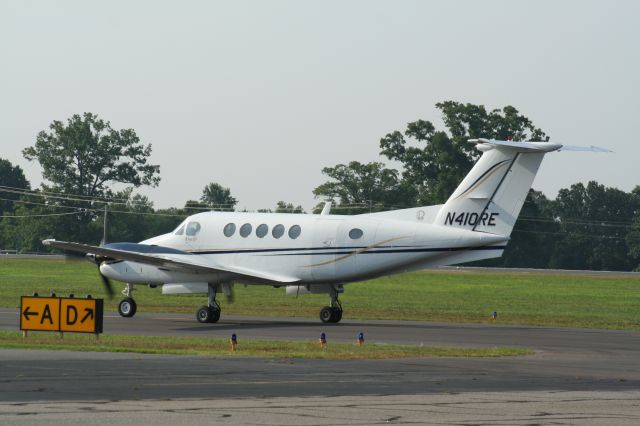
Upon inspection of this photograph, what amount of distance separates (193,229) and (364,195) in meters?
103

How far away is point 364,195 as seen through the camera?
147m

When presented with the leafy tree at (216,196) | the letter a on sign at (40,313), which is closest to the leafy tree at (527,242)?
the leafy tree at (216,196)

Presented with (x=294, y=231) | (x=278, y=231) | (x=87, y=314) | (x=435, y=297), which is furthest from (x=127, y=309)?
(x=435, y=297)

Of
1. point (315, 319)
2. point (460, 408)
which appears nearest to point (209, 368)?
point (460, 408)

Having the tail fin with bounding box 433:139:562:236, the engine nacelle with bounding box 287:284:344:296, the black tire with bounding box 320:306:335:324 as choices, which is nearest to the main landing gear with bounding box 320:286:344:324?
the black tire with bounding box 320:306:335:324

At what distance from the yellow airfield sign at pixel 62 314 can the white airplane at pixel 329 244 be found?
8.86 meters

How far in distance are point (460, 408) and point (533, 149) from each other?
21.7 m

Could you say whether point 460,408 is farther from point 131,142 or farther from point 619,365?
point 131,142

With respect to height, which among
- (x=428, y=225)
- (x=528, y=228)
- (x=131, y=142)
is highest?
(x=131, y=142)

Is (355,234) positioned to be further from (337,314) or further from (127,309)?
(127,309)

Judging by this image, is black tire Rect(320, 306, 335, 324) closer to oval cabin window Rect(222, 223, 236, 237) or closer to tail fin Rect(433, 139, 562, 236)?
oval cabin window Rect(222, 223, 236, 237)

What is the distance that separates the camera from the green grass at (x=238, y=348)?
95.6 ft

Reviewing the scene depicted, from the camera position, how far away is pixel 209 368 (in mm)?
24953

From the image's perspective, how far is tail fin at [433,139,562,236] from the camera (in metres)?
39.9
